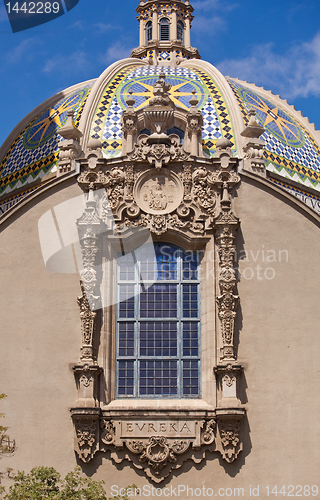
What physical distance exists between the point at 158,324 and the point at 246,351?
237 centimetres

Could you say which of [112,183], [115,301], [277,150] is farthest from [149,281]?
[277,150]

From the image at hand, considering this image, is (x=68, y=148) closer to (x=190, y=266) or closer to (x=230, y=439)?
(x=190, y=266)

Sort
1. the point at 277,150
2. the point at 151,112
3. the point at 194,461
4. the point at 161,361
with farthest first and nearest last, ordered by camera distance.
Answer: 1. the point at 277,150
2. the point at 151,112
3. the point at 161,361
4. the point at 194,461

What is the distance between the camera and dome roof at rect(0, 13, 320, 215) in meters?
29.3

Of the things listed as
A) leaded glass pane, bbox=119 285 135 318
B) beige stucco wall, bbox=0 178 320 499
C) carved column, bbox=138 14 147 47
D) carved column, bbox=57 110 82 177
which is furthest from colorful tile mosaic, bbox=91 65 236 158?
leaded glass pane, bbox=119 285 135 318

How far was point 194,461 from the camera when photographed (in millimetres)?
19766

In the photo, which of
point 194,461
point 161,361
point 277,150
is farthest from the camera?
point 277,150

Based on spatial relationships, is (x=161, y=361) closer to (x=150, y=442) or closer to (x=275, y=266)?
(x=150, y=442)

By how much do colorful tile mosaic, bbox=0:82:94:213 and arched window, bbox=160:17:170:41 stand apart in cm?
863

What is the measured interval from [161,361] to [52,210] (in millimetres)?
4931

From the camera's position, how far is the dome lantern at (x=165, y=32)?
38281 millimetres

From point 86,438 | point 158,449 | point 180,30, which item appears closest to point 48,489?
point 86,438

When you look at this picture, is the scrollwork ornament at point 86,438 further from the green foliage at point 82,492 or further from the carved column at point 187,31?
the carved column at point 187,31

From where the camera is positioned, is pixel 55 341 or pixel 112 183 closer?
pixel 55 341
